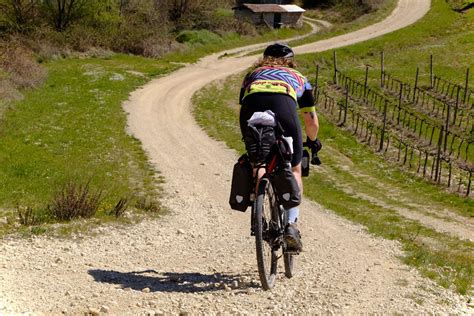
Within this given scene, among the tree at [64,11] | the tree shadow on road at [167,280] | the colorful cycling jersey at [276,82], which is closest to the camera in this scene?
the colorful cycling jersey at [276,82]

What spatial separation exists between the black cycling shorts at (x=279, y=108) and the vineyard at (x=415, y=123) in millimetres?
18359

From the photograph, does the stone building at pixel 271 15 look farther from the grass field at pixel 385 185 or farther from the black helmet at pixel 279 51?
the black helmet at pixel 279 51

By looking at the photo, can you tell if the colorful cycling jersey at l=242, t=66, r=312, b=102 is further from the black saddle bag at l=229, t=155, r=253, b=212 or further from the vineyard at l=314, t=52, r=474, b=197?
the vineyard at l=314, t=52, r=474, b=197

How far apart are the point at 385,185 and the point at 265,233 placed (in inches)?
701

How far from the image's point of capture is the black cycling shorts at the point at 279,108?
6.77m

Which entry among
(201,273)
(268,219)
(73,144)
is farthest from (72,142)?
(268,219)

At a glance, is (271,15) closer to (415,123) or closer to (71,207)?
(415,123)

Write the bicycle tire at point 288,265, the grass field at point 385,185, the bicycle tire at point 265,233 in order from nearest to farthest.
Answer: the bicycle tire at point 265,233 < the bicycle tire at point 288,265 < the grass field at point 385,185

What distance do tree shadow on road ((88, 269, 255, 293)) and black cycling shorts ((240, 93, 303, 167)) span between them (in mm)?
1916

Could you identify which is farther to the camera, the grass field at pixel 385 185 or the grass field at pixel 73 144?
the grass field at pixel 73 144

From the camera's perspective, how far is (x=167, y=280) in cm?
756

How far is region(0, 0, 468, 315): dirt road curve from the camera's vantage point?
662cm

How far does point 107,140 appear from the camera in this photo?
24.6m

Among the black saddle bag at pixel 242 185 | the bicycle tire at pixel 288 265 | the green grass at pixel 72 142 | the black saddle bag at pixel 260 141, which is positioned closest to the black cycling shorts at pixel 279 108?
the black saddle bag at pixel 260 141
